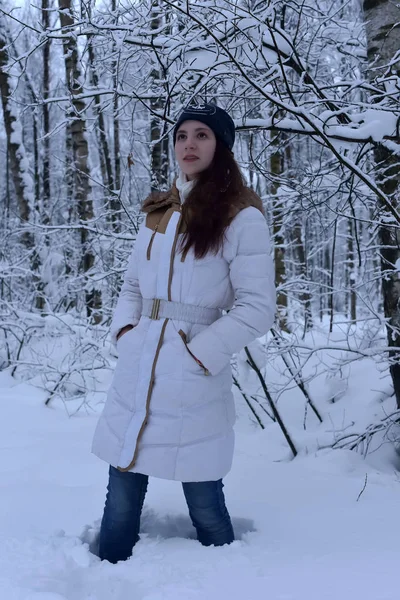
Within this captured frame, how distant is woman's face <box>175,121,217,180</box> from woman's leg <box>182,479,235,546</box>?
125 centimetres

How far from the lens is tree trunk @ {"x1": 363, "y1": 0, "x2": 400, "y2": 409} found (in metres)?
2.81

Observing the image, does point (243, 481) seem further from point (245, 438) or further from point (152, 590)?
point (152, 590)

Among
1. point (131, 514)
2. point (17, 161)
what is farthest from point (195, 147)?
point (17, 161)

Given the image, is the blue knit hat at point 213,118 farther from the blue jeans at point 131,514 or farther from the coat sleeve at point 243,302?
the blue jeans at point 131,514

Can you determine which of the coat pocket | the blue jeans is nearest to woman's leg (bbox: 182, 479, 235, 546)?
the blue jeans

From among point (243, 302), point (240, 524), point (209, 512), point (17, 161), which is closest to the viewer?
point (243, 302)

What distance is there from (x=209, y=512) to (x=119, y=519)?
1.17ft

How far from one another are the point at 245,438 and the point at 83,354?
1958 millimetres

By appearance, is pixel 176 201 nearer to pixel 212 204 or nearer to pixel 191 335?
pixel 212 204

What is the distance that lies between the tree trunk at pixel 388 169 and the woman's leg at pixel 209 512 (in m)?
1.23

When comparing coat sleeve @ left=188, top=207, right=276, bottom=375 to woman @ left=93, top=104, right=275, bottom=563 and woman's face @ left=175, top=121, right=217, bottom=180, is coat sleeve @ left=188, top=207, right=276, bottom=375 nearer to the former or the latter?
woman @ left=93, top=104, right=275, bottom=563

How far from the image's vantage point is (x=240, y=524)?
2395mm

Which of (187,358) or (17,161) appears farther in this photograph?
(17,161)

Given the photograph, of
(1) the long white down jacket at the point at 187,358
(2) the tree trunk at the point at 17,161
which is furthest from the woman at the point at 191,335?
(2) the tree trunk at the point at 17,161
